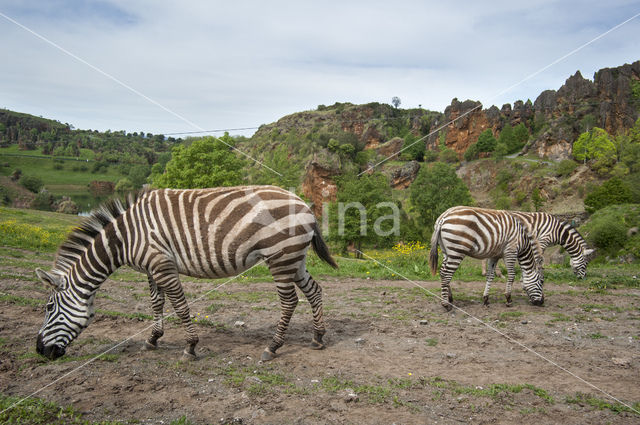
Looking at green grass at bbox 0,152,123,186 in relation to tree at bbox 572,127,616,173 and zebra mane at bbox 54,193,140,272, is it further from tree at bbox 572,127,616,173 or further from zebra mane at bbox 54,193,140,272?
→ tree at bbox 572,127,616,173

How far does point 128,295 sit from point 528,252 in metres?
11.2

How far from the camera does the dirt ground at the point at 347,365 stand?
4.68m

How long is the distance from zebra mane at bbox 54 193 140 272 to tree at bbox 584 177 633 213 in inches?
→ 2123

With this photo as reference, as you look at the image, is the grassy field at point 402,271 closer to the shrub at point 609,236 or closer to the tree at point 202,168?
the shrub at point 609,236

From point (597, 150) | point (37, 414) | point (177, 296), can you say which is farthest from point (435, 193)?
point (37, 414)

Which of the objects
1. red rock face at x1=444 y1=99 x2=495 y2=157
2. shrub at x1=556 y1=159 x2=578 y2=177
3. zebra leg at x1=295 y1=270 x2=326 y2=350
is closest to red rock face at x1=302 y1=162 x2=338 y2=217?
shrub at x1=556 y1=159 x2=578 y2=177

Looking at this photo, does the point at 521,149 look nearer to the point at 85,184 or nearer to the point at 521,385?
the point at 521,385

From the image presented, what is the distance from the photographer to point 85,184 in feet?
379

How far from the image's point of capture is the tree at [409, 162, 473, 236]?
6212cm

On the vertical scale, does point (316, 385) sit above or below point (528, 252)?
below

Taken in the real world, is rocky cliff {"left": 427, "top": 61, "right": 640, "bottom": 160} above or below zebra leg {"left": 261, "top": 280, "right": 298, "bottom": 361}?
above

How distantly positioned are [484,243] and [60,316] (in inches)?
364

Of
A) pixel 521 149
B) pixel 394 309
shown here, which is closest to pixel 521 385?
pixel 394 309

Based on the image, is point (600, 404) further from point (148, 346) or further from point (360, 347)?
point (148, 346)
